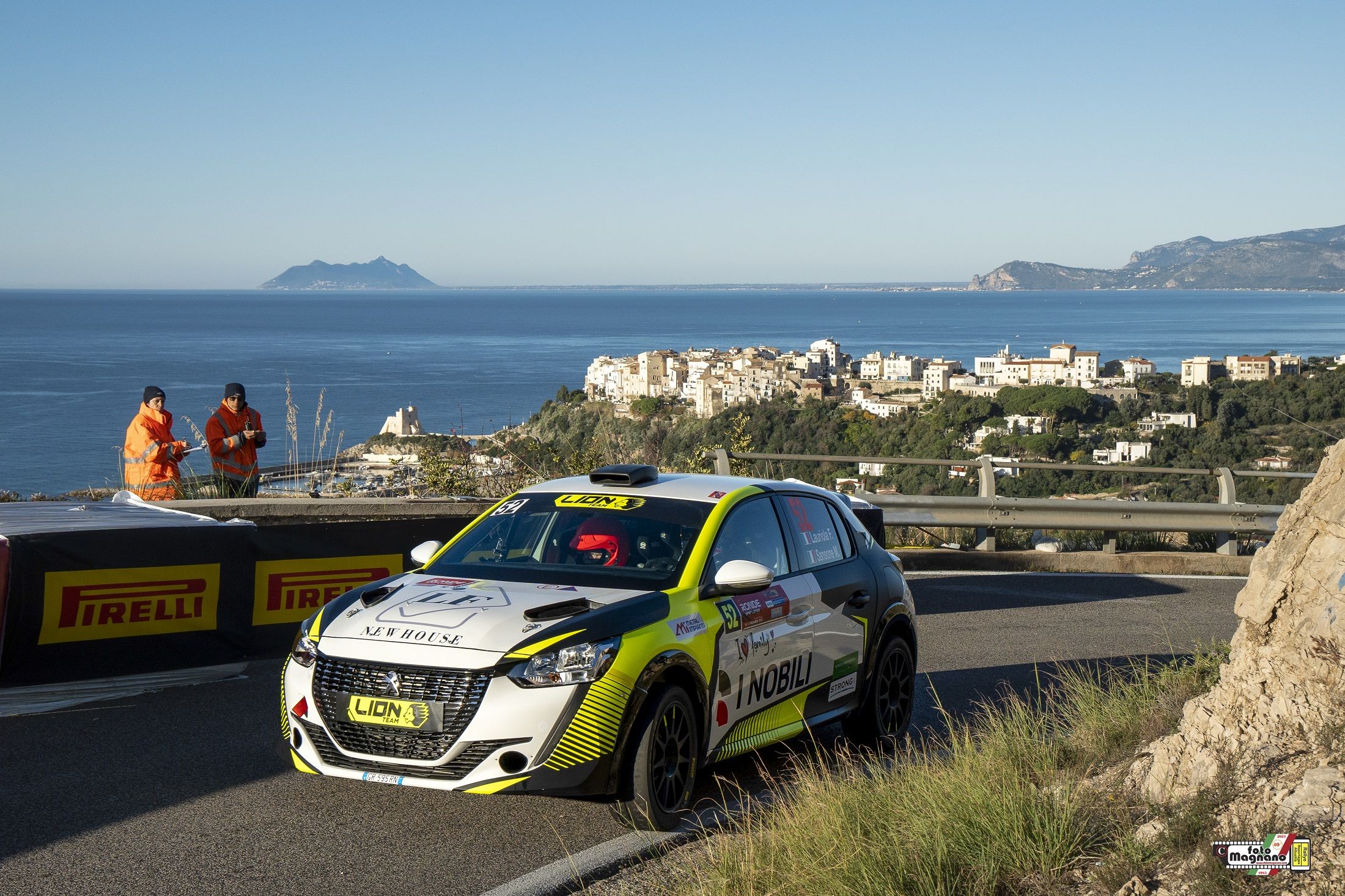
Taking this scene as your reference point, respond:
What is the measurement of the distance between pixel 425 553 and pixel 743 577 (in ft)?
6.01

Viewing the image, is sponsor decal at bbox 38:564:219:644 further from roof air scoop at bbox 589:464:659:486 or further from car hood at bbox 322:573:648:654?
roof air scoop at bbox 589:464:659:486

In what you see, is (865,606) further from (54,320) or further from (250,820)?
(54,320)

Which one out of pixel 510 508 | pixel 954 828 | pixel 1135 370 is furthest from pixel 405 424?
pixel 1135 370

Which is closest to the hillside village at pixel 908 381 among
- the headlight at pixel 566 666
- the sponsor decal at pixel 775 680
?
the sponsor decal at pixel 775 680

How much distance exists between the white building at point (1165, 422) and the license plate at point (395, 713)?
23.9 meters

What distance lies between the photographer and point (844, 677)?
7121mm

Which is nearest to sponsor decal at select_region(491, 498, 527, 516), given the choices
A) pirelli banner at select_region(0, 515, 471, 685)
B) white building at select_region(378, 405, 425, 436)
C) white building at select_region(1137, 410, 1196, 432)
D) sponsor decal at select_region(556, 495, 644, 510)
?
sponsor decal at select_region(556, 495, 644, 510)

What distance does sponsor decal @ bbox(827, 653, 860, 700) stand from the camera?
7020 mm

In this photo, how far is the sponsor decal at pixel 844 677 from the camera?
276 inches

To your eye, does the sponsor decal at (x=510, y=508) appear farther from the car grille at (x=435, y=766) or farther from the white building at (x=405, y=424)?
the white building at (x=405, y=424)

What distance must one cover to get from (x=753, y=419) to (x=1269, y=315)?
178560 mm

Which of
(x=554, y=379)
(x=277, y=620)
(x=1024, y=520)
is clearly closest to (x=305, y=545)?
(x=277, y=620)

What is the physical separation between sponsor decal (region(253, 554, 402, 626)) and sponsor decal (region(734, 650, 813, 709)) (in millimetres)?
3886

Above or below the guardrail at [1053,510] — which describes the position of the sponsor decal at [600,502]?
above
